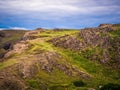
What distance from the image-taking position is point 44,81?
185500 millimetres

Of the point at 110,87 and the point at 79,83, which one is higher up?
the point at 79,83

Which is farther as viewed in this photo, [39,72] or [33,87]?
[39,72]

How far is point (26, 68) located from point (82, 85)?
3966 centimetres

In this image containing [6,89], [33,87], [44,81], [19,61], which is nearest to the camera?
[6,89]

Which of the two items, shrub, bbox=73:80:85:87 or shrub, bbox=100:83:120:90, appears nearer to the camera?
shrub, bbox=100:83:120:90

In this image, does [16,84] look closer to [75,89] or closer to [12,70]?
[12,70]

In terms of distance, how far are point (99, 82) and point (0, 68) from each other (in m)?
68.0

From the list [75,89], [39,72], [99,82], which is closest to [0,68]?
[39,72]

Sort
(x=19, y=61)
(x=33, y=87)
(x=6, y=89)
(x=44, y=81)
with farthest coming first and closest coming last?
(x=19, y=61) → (x=44, y=81) → (x=33, y=87) → (x=6, y=89)

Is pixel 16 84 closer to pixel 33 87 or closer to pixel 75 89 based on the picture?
pixel 33 87

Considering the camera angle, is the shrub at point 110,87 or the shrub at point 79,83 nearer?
the shrub at point 110,87

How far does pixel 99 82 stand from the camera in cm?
19438

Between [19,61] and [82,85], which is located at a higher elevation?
[19,61]

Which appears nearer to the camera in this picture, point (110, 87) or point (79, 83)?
point (110, 87)
